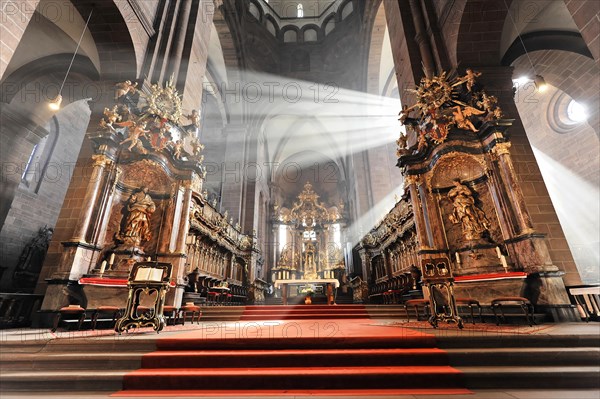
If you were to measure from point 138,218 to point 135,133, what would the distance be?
7.12ft

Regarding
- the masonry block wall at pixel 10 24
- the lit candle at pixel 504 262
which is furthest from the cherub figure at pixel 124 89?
the lit candle at pixel 504 262

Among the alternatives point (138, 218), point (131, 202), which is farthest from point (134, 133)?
point (138, 218)

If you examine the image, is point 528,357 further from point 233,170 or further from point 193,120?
point 233,170

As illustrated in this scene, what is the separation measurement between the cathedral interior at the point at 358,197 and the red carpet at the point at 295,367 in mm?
29

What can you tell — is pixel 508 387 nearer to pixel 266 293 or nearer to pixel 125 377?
pixel 125 377

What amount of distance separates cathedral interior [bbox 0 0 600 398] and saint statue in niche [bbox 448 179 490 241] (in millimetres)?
43

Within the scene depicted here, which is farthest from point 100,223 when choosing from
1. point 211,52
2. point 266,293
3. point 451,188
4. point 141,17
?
point 211,52

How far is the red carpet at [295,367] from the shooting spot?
2398 mm

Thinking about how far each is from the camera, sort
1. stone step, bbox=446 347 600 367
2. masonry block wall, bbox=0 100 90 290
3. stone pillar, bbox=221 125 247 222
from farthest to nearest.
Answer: stone pillar, bbox=221 125 247 222
masonry block wall, bbox=0 100 90 290
stone step, bbox=446 347 600 367

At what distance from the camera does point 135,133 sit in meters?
6.59

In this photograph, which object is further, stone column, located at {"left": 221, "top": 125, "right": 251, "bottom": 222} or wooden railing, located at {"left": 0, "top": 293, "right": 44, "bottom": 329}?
stone column, located at {"left": 221, "top": 125, "right": 251, "bottom": 222}

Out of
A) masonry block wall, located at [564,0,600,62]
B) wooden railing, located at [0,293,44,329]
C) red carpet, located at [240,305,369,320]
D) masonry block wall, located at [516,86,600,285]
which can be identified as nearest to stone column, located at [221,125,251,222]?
red carpet, located at [240,305,369,320]

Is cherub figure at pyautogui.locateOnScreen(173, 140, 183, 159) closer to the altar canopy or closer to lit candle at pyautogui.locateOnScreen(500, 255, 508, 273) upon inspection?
lit candle at pyautogui.locateOnScreen(500, 255, 508, 273)

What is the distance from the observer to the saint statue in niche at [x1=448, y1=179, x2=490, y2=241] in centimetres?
591
